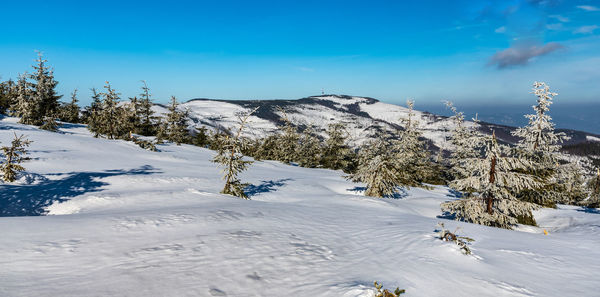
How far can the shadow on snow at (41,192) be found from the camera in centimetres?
958

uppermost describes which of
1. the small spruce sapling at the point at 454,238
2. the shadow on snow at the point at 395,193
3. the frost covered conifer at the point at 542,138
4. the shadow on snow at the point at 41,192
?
the frost covered conifer at the point at 542,138

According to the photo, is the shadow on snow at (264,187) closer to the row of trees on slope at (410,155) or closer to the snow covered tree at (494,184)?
the row of trees on slope at (410,155)

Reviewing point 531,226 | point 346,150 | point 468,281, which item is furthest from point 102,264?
point 346,150

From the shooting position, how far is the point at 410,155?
24.6m

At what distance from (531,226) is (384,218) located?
966 centimetres

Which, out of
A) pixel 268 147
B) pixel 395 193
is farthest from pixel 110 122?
pixel 395 193

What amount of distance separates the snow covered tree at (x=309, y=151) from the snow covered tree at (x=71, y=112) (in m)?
38.1

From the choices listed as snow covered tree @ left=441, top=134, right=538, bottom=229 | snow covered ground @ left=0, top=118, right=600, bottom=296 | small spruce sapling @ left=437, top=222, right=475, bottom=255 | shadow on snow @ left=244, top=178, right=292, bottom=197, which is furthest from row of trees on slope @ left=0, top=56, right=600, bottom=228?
small spruce sapling @ left=437, top=222, right=475, bottom=255

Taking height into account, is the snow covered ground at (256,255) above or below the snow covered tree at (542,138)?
below

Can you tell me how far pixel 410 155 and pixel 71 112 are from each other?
179 feet

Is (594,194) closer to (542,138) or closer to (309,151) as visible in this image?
(542,138)

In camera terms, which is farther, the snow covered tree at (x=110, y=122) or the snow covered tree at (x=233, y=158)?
the snow covered tree at (x=110, y=122)

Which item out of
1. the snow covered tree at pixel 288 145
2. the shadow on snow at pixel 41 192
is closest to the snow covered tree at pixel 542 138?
the shadow on snow at pixel 41 192

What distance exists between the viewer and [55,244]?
5.07 m
